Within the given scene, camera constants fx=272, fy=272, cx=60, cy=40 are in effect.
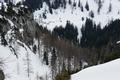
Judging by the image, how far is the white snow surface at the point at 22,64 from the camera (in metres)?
104

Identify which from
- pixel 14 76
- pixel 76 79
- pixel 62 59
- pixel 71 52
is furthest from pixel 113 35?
pixel 76 79

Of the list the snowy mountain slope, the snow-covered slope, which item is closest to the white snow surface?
the snowy mountain slope

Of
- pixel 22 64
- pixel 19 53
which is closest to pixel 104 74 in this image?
pixel 22 64

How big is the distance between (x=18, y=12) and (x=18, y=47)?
1140 inches

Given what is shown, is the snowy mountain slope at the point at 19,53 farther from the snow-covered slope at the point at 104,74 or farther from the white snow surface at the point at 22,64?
the snow-covered slope at the point at 104,74

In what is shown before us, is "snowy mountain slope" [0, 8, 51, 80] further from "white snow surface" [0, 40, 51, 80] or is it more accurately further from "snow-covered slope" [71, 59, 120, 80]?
"snow-covered slope" [71, 59, 120, 80]

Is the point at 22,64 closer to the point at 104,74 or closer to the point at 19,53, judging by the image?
the point at 19,53

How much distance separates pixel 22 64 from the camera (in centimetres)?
11188

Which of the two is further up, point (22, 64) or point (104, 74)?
point (104, 74)

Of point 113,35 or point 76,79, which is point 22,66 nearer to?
point 76,79

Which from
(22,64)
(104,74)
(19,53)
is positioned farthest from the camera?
(19,53)

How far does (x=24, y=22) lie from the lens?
144 m

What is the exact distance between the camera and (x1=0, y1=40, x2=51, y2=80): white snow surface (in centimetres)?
10369

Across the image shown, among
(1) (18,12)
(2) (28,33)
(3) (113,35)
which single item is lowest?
(3) (113,35)
